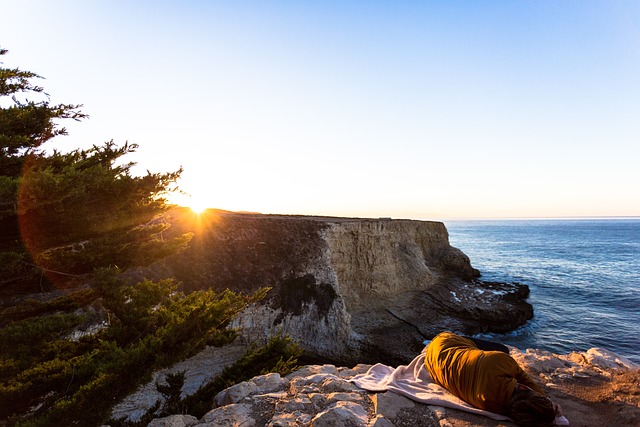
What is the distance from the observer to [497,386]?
5.64 meters

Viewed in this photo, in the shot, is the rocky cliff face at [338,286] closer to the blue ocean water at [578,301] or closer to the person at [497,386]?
the blue ocean water at [578,301]

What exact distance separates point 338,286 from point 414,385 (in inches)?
618

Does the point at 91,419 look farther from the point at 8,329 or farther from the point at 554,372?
the point at 554,372

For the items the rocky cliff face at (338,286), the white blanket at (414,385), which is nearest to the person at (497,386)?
the white blanket at (414,385)

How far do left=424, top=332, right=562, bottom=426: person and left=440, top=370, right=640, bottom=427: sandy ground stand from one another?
0.29 meters

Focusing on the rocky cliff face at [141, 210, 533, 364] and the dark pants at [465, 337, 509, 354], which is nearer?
the dark pants at [465, 337, 509, 354]

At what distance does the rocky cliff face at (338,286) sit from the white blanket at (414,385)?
10556 millimetres

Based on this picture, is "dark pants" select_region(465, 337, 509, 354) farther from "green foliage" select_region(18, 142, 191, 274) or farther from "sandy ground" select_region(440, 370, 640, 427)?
"green foliage" select_region(18, 142, 191, 274)

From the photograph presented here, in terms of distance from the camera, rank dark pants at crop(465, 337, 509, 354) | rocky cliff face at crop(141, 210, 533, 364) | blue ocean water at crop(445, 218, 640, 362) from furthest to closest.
Answer: blue ocean water at crop(445, 218, 640, 362), rocky cliff face at crop(141, 210, 533, 364), dark pants at crop(465, 337, 509, 354)

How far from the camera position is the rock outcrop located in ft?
18.8

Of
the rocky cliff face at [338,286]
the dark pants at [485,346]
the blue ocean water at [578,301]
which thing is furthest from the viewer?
the blue ocean water at [578,301]

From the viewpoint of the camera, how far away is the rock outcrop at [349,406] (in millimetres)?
5730

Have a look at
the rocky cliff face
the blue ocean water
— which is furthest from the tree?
the blue ocean water

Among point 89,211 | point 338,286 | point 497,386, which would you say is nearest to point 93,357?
point 89,211
